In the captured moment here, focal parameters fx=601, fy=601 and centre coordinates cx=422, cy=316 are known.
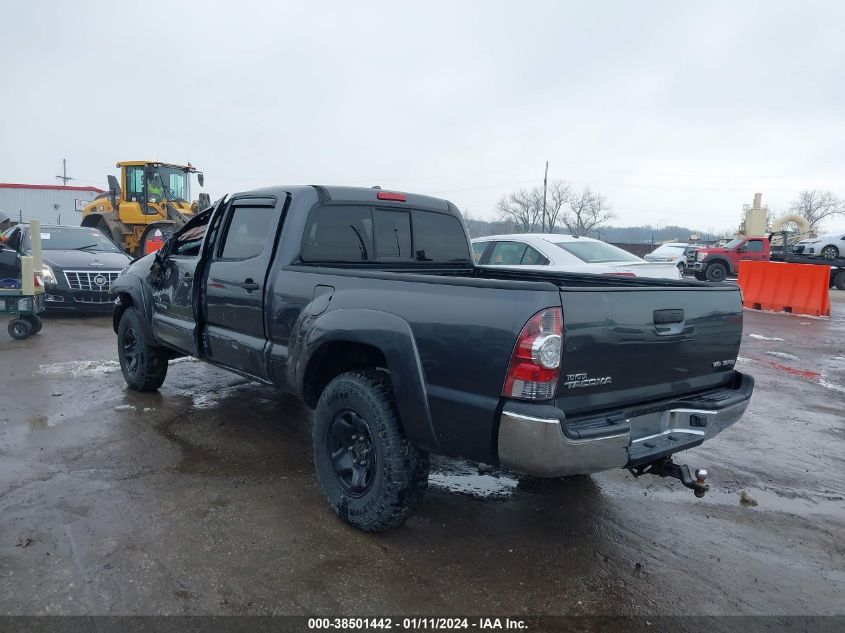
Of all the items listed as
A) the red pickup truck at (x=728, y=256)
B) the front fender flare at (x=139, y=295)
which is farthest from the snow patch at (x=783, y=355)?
the red pickup truck at (x=728, y=256)

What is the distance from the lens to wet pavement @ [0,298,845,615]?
9.22 ft

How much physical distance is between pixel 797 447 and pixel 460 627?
3.81 metres

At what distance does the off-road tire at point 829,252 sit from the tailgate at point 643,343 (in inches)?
943

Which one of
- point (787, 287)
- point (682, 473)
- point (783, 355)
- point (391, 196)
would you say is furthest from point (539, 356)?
point (787, 287)

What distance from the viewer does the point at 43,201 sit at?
116 feet

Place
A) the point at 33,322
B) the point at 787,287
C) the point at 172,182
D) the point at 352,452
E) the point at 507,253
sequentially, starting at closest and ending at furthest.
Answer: the point at 352,452
the point at 33,322
the point at 507,253
the point at 787,287
the point at 172,182

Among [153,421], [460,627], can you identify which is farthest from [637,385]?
[153,421]

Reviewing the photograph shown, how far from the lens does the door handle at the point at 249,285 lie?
13.7ft

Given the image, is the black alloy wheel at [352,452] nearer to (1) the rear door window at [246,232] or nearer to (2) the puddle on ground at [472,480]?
(2) the puddle on ground at [472,480]

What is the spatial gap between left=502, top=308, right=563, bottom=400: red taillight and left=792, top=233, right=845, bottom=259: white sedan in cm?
2530

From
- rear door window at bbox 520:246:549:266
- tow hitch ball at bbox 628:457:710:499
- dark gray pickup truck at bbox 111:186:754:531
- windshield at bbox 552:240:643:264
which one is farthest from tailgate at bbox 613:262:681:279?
tow hitch ball at bbox 628:457:710:499

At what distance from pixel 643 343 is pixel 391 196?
2.34m

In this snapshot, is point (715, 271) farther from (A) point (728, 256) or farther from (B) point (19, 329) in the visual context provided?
(B) point (19, 329)

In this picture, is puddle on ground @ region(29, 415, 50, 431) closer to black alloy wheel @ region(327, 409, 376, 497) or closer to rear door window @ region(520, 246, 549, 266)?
black alloy wheel @ region(327, 409, 376, 497)
